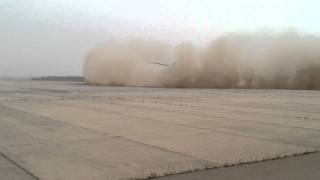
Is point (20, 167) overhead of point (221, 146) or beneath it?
beneath

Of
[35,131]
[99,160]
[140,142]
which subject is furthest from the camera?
[35,131]

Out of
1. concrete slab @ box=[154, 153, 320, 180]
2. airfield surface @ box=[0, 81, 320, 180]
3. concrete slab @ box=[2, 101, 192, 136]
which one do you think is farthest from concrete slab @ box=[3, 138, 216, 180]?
concrete slab @ box=[2, 101, 192, 136]

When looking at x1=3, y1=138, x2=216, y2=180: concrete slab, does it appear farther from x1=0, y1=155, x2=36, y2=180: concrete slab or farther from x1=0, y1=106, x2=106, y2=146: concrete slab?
x1=0, y1=106, x2=106, y2=146: concrete slab

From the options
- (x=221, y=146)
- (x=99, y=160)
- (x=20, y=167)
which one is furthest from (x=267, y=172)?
(x=20, y=167)

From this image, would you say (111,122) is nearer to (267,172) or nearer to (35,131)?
(35,131)

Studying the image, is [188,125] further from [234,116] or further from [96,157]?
[96,157]

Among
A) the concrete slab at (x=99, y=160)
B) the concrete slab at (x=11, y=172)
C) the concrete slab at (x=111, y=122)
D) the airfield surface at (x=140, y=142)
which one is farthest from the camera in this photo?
the concrete slab at (x=111, y=122)

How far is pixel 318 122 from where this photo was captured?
13.6 m

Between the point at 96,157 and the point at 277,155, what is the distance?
3.11 metres

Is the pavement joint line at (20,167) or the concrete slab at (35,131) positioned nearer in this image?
the pavement joint line at (20,167)

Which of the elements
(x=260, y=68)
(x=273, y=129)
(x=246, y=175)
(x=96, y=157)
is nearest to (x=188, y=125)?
(x=273, y=129)

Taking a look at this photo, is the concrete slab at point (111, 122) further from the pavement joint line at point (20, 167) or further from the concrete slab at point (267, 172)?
the concrete slab at point (267, 172)

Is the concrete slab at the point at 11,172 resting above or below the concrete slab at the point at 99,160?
below

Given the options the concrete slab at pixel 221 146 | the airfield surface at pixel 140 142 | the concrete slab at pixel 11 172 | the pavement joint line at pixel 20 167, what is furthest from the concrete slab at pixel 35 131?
the concrete slab at pixel 11 172
